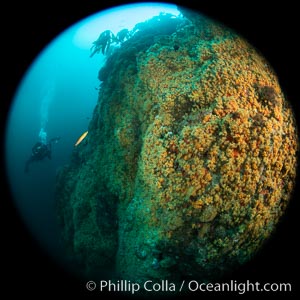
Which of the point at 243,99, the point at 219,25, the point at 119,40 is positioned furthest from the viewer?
the point at 119,40

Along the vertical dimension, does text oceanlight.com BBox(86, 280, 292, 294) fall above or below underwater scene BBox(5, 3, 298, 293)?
below

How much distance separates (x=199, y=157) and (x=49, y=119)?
65.2 ft

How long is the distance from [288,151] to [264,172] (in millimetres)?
618

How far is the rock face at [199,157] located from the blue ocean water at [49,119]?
81.8 inches

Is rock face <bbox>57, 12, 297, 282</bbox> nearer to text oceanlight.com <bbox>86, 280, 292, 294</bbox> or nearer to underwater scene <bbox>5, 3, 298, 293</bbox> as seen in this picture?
underwater scene <bbox>5, 3, 298, 293</bbox>

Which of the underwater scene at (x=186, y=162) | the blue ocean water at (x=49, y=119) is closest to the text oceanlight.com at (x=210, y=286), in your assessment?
the underwater scene at (x=186, y=162)

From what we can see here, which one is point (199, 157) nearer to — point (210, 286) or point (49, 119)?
point (210, 286)

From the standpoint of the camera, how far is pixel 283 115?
11.9ft

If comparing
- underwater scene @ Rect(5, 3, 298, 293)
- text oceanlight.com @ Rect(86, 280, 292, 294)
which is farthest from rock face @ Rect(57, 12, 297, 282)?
text oceanlight.com @ Rect(86, 280, 292, 294)

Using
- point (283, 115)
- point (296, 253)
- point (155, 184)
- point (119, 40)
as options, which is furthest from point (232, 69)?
point (119, 40)

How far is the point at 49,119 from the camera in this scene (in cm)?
2050

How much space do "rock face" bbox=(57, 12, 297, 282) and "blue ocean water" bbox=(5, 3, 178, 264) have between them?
2.08 m

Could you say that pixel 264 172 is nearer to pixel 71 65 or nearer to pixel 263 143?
pixel 263 143

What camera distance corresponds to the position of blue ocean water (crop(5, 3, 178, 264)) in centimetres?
908
